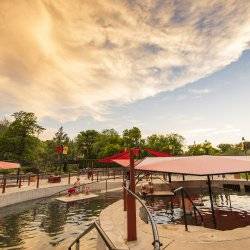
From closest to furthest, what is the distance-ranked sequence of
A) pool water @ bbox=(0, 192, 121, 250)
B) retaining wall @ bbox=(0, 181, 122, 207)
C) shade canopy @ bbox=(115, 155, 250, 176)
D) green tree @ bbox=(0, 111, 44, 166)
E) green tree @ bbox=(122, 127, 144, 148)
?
shade canopy @ bbox=(115, 155, 250, 176)
pool water @ bbox=(0, 192, 121, 250)
retaining wall @ bbox=(0, 181, 122, 207)
green tree @ bbox=(0, 111, 44, 166)
green tree @ bbox=(122, 127, 144, 148)

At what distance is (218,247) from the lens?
21.0ft

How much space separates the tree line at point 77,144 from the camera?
54.0 metres

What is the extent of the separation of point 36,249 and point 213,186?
22289mm

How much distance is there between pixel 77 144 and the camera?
291 ft

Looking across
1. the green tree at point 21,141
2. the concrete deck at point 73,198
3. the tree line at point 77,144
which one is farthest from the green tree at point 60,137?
the concrete deck at point 73,198

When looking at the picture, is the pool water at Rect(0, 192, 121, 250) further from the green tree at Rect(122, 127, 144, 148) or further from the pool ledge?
the green tree at Rect(122, 127, 144, 148)

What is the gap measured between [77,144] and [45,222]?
74.3 metres

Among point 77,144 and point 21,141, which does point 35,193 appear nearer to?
point 21,141

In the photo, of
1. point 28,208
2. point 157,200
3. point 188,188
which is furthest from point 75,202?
point 188,188

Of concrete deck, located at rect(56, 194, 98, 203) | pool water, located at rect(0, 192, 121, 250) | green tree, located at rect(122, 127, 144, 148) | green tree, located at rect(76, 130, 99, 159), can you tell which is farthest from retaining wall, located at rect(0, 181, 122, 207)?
green tree, located at rect(76, 130, 99, 159)

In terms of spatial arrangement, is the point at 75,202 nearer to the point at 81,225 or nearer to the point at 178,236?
the point at 81,225

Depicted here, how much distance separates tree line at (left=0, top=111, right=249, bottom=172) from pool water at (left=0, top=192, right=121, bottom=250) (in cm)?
1725

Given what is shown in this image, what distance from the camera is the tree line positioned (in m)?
54.0

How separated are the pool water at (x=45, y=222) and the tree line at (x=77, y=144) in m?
17.2
